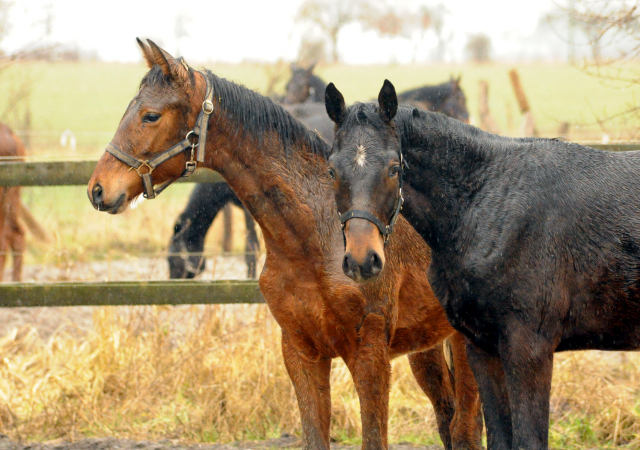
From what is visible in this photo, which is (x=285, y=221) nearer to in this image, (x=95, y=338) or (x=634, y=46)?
(x=95, y=338)

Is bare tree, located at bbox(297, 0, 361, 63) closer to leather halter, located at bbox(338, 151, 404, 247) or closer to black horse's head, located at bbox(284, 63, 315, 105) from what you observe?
black horse's head, located at bbox(284, 63, 315, 105)

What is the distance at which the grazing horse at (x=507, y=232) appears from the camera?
8.79ft

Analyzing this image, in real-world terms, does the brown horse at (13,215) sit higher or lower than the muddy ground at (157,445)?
higher

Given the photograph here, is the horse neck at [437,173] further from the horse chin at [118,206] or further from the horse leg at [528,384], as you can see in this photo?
the horse chin at [118,206]

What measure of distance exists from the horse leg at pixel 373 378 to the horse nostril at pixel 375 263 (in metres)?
0.64

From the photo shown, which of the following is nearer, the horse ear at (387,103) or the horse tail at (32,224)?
the horse ear at (387,103)

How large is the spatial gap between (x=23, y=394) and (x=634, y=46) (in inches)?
199

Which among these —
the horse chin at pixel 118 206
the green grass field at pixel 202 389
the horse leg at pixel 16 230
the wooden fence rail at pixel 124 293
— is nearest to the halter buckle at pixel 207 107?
the horse chin at pixel 118 206

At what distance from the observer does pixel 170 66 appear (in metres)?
3.11

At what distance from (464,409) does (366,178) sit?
6.00 feet

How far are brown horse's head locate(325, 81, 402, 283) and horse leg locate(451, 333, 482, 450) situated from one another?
55.6 inches

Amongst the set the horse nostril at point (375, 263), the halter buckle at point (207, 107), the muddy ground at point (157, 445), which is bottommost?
the muddy ground at point (157, 445)

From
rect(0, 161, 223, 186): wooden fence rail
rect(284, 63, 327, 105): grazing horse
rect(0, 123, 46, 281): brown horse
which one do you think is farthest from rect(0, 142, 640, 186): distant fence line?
rect(284, 63, 327, 105): grazing horse

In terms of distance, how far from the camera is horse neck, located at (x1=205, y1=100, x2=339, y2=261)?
3.24 meters
